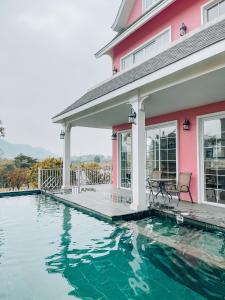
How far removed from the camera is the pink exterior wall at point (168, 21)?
7.21 meters

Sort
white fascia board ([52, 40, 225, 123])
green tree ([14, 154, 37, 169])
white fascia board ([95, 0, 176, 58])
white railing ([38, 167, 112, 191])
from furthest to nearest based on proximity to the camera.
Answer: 1. green tree ([14, 154, 37, 169])
2. white railing ([38, 167, 112, 191])
3. white fascia board ([95, 0, 176, 58])
4. white fascia board ([52, 40, 225, 123])

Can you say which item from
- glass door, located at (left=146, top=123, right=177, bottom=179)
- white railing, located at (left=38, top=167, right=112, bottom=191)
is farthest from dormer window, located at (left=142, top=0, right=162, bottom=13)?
white railing, located at (left=38, top=167, right=112, bottom=191)

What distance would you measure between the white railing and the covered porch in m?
3.05

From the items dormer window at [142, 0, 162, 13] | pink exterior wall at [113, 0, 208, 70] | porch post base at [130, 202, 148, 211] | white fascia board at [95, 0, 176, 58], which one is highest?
dormer window at [142, 0, 162, 13]

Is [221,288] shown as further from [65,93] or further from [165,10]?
[65,93]

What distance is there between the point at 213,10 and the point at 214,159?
4098mm

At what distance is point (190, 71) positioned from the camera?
4.63m

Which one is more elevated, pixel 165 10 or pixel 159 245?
pixel 165 10

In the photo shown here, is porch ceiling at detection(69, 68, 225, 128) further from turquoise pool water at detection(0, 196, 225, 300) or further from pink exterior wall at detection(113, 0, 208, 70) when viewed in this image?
turquoise pool water at detection(0, 196, 225, 300)

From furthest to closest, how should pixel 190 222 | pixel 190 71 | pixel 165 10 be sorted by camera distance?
1. pixel 165 10
2. pixel 190 222
3. pixel 190 71

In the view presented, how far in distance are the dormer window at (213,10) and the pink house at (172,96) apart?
0.7 inches

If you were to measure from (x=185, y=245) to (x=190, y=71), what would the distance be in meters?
3.10

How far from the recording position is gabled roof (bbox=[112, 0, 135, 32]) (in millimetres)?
10156

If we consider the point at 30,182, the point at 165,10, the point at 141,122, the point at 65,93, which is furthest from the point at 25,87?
the point at 141,122
